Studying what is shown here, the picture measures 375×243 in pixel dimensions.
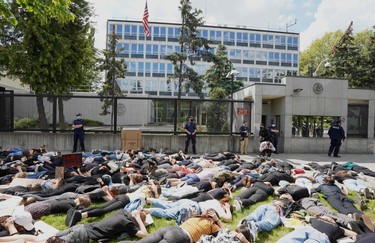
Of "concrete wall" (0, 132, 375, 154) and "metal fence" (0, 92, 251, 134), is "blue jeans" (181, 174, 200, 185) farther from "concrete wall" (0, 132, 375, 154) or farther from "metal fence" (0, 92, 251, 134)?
"metal fence" (0, 92, 251, 134)

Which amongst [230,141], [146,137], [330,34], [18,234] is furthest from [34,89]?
[330,34]

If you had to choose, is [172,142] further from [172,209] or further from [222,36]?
[222,36]

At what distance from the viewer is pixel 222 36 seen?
57.5m

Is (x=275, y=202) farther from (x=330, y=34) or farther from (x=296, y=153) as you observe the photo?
(x=330, y=34)

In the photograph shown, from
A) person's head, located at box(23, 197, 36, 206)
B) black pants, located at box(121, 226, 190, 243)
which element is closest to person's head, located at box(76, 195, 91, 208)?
person's head, located at box(23, 197, 36, 206)

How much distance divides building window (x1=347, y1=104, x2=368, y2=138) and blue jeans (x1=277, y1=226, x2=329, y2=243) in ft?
49.0

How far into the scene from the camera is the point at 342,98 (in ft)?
54.3

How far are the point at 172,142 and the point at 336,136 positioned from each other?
8.88 metres

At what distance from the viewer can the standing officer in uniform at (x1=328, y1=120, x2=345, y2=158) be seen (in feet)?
49.5

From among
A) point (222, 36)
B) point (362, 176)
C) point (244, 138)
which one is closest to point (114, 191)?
point (362, 176)

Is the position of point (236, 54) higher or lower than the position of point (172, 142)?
higher

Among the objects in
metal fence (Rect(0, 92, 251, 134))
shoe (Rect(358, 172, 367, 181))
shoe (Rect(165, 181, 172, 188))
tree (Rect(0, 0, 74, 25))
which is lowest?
shoe (Rect(358, 172, 367, 181))

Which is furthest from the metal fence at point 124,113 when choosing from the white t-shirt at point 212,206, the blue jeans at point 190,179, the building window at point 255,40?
the building window at point 255,40

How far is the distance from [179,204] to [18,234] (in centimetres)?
295
